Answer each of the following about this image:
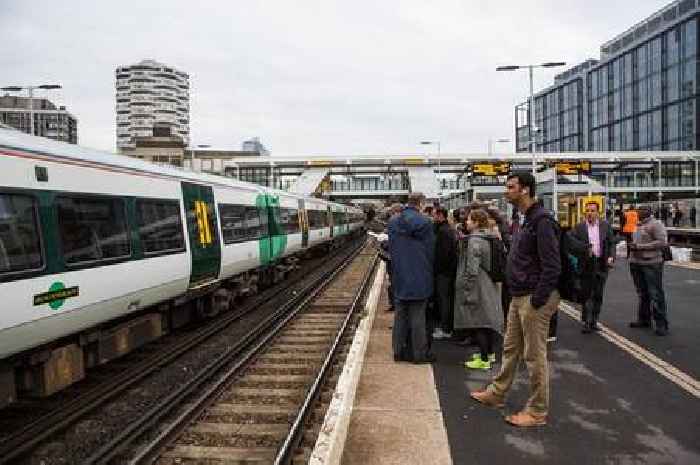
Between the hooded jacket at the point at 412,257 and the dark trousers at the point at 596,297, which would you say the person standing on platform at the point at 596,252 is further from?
the hooded jacket at the point at 412,257

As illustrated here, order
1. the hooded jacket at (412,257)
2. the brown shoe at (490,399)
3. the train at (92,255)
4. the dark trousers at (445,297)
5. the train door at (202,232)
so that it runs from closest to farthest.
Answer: the train at (92,255), the brown shoe at (490,399), the hooded jacket at (412,257), the dark trousers at (445,297), the train door at (202,232)

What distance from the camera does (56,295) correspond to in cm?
609

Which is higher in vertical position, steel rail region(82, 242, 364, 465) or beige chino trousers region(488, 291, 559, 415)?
beige chino trousers region(488, 291, 559, 415)

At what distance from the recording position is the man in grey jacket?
345 inches

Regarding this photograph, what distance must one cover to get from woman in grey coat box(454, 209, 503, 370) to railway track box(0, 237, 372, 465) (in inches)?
127

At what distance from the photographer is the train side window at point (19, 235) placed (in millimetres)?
5379

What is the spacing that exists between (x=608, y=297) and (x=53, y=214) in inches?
398

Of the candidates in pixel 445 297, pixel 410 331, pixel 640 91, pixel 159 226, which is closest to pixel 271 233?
pixel 159 226

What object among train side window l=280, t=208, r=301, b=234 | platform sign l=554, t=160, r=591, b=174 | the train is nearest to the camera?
the train

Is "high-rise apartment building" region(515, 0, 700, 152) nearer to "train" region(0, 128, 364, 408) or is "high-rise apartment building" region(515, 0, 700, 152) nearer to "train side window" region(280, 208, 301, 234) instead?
"train side window" region(280, 208, 301, 234)

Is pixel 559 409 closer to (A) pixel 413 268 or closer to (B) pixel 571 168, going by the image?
(A) pixel 413 268

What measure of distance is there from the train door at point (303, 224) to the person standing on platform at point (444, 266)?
1451 centimetres

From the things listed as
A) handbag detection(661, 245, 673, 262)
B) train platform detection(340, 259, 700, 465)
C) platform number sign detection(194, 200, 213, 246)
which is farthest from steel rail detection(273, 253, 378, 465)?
handbag detection(661, 245, 673, 262)

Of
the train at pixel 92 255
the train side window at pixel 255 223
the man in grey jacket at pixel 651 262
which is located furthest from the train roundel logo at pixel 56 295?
the train side window at pixel 255 223
